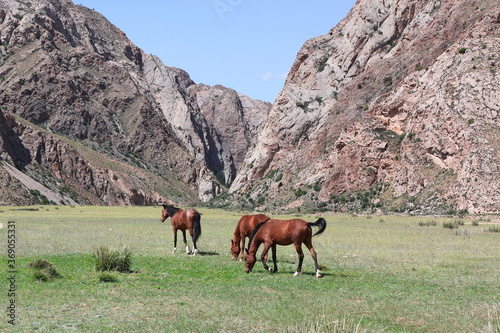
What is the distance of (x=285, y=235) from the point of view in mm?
18469

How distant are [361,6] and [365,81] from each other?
24.8m

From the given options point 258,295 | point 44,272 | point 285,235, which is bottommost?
point 258,295

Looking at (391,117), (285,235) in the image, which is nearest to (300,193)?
(391,117)

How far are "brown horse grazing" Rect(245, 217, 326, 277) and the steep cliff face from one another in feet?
188

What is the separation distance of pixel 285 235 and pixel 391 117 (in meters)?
80.5

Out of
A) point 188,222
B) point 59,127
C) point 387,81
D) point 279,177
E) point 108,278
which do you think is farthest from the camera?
point 59,127

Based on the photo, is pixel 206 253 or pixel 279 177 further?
pixel 279 177

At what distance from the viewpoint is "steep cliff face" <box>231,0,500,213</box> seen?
7694 centimetres

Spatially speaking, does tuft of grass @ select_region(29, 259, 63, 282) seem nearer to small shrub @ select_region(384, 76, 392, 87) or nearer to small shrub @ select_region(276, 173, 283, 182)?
small shrub @ select_region(384, 76, 392, 87)

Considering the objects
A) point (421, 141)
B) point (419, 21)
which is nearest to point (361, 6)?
point (419, 21)

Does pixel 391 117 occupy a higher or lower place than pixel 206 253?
higher

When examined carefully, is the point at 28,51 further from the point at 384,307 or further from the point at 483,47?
the point at 384,307

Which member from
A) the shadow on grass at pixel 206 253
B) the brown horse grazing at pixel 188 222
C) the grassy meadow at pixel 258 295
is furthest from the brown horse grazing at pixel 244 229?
the shadow on grass at pixel 206 253

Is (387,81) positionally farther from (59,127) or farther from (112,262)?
(59,127)
